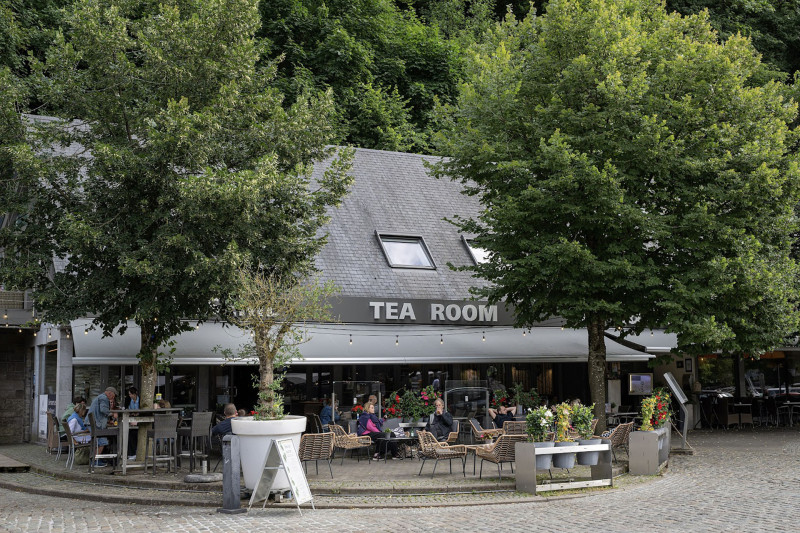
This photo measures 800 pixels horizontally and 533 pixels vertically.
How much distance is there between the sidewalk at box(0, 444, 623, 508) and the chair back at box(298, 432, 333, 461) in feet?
1.30

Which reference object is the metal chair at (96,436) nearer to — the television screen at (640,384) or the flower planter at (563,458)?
the flower planter at (563,458)

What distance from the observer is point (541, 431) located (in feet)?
41.7

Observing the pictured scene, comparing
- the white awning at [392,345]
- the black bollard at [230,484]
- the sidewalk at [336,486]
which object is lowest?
the sidewalk at [336,486]

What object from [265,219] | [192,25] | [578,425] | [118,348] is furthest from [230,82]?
[578,425]

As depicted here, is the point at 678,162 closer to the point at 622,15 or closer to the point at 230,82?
the point at 622,15

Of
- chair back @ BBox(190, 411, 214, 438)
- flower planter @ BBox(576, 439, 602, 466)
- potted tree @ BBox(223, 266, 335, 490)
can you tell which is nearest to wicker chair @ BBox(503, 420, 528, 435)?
flower planter @ BBox(576, 439, 602, 466)

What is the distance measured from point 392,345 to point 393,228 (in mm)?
4152

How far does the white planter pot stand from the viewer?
1148 centimetres

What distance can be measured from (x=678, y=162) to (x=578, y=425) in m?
6.09

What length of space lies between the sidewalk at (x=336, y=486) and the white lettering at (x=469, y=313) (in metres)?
5.37

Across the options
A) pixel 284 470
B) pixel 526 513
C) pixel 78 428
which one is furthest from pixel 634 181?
pixel 78 428

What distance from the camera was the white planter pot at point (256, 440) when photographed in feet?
37.7

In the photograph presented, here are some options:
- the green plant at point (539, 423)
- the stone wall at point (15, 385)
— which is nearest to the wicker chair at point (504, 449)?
the green plant at point (539, 423)

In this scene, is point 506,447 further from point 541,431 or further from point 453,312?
point 453,312
